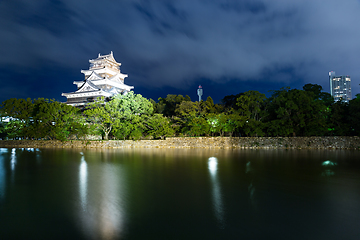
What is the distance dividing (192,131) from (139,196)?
1476 centimetres

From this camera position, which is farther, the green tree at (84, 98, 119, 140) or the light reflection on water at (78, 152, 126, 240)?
the green tree at (84, 98, 119, 140)

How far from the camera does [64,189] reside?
475cm

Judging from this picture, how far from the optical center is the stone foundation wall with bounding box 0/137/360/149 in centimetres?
1683

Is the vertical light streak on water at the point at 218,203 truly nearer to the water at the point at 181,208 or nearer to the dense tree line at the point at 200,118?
the water at the point at 181,208

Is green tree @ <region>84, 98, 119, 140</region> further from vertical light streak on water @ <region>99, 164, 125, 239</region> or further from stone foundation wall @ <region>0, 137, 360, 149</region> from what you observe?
vertical light streak on water @ <region>99, 164, 125, 239</region>

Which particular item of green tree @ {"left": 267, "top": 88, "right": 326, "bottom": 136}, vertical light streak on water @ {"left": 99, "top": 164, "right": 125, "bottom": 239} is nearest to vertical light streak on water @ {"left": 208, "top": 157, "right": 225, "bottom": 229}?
vertical light streak on water @ {"left": 99, "top": 164, "right": 125, "bottom": 239}

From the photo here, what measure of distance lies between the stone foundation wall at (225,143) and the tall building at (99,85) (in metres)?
7.86

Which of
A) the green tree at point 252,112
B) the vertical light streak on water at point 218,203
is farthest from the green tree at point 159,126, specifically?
the vertical light streak on water at point 218,203

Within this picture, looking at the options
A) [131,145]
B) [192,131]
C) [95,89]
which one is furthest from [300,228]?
[95,89]

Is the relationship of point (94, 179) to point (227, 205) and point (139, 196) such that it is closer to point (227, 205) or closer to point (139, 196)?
point (139, 196)

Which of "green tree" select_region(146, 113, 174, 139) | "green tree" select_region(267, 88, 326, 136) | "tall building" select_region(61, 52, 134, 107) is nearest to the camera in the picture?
"green tree" select_region(267, 88, 326, 136)

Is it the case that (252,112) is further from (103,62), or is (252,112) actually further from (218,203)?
(103,62)

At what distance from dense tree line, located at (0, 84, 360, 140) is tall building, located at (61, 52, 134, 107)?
19.0 feet

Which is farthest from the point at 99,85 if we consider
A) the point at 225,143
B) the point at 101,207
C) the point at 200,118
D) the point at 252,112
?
the point at 101,207
